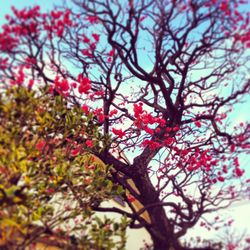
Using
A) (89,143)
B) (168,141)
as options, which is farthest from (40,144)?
(168,141)

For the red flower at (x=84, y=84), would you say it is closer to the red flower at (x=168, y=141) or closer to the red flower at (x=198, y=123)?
the red flower at (x=168, y=141)

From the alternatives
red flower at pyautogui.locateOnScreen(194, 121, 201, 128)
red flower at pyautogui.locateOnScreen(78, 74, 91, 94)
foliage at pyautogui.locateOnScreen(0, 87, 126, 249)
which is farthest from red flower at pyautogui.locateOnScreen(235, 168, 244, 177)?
red flower at pyautogui.locateOnScreen(78, 74, 91, 94)

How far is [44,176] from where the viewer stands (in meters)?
6.62

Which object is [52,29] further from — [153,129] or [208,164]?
[208,164]

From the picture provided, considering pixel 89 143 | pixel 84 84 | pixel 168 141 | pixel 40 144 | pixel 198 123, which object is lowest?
pixel 40 144

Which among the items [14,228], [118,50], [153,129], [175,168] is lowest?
[14,228]

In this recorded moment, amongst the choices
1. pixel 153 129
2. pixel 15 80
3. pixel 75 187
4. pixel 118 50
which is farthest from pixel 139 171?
pixel 15 80

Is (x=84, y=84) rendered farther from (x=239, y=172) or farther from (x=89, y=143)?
(x=239, y=172)

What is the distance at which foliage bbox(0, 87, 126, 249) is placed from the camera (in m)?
5.75

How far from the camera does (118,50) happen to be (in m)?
8.72

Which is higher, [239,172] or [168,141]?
[168,141]

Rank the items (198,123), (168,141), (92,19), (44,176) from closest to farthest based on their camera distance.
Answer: (44,176), (92,19), (168,141), (198,123)

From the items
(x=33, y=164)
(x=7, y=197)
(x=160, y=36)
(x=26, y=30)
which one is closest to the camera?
(x=7, y=197)

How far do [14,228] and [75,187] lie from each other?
1758mm
